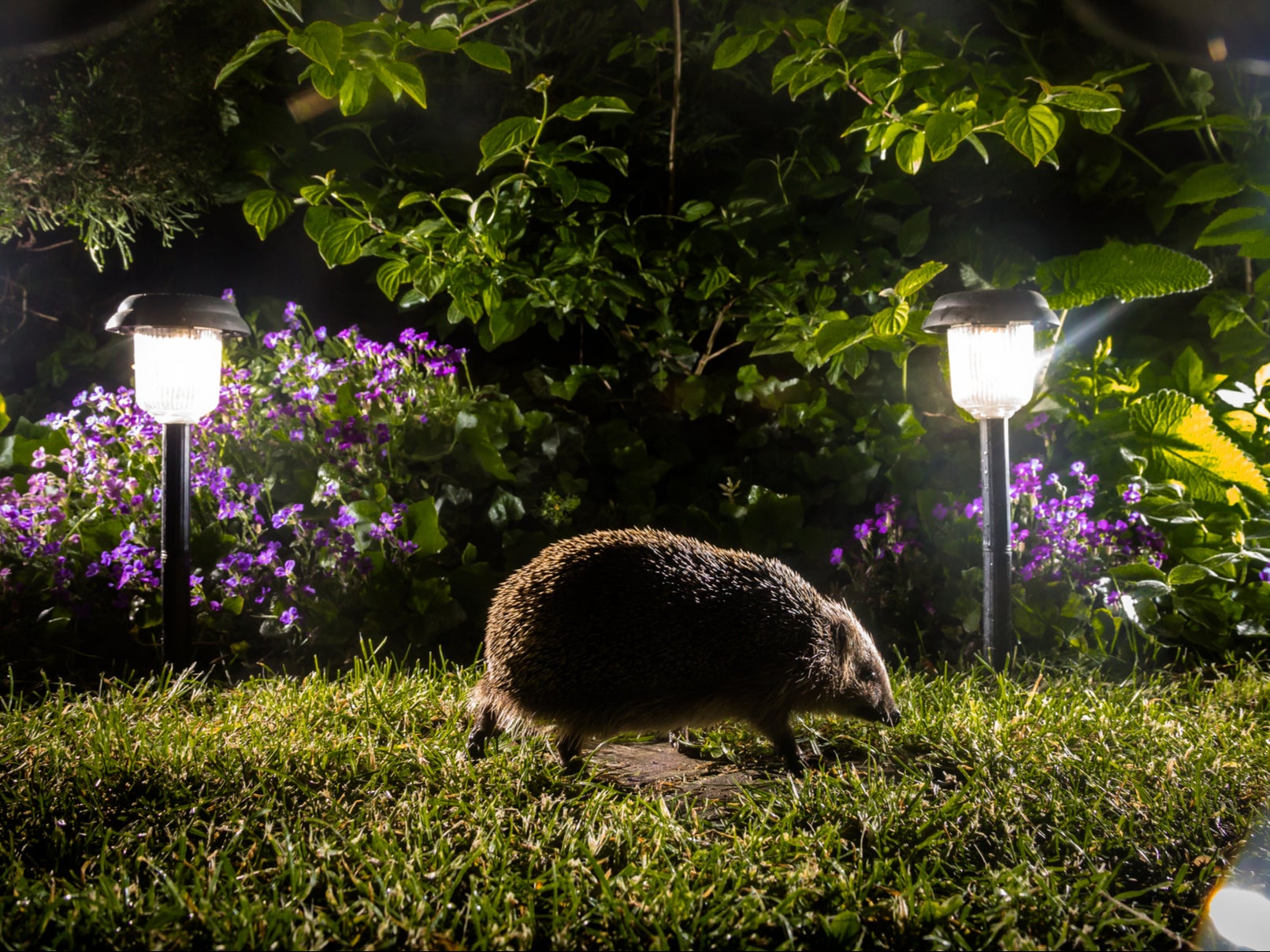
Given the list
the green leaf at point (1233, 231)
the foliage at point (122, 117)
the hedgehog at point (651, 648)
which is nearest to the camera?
the hedgehog at point (651, 648)

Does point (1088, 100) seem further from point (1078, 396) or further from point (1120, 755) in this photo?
point (1078, 396)

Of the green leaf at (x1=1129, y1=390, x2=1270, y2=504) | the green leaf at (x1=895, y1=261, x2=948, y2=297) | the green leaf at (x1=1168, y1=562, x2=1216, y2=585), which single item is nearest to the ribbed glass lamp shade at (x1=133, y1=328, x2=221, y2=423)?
the green leaf at (x1=895, y1=261, x2=948, y2=297)

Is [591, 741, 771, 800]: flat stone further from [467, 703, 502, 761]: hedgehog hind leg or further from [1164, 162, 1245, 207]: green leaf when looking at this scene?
[1164, 162, 1245, 207]: green leaf

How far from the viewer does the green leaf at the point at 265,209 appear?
12.4ft

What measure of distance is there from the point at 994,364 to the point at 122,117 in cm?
435

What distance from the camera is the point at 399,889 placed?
1856 mm

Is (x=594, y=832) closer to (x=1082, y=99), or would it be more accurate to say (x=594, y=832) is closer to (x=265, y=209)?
(x=1082, y=99)

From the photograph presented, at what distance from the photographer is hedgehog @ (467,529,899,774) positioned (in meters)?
2.53

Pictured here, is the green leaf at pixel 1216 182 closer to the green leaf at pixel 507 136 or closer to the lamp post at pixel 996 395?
the lamp post at pixel 996 395

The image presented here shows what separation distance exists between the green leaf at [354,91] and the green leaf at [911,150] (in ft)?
5.95

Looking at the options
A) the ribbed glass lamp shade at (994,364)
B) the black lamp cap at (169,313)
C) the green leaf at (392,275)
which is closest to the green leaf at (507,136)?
the green leaf at (392,275)

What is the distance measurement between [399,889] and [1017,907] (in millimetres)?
1327

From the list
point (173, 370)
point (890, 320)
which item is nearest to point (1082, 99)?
point (890, 320)

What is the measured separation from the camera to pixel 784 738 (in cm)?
269
